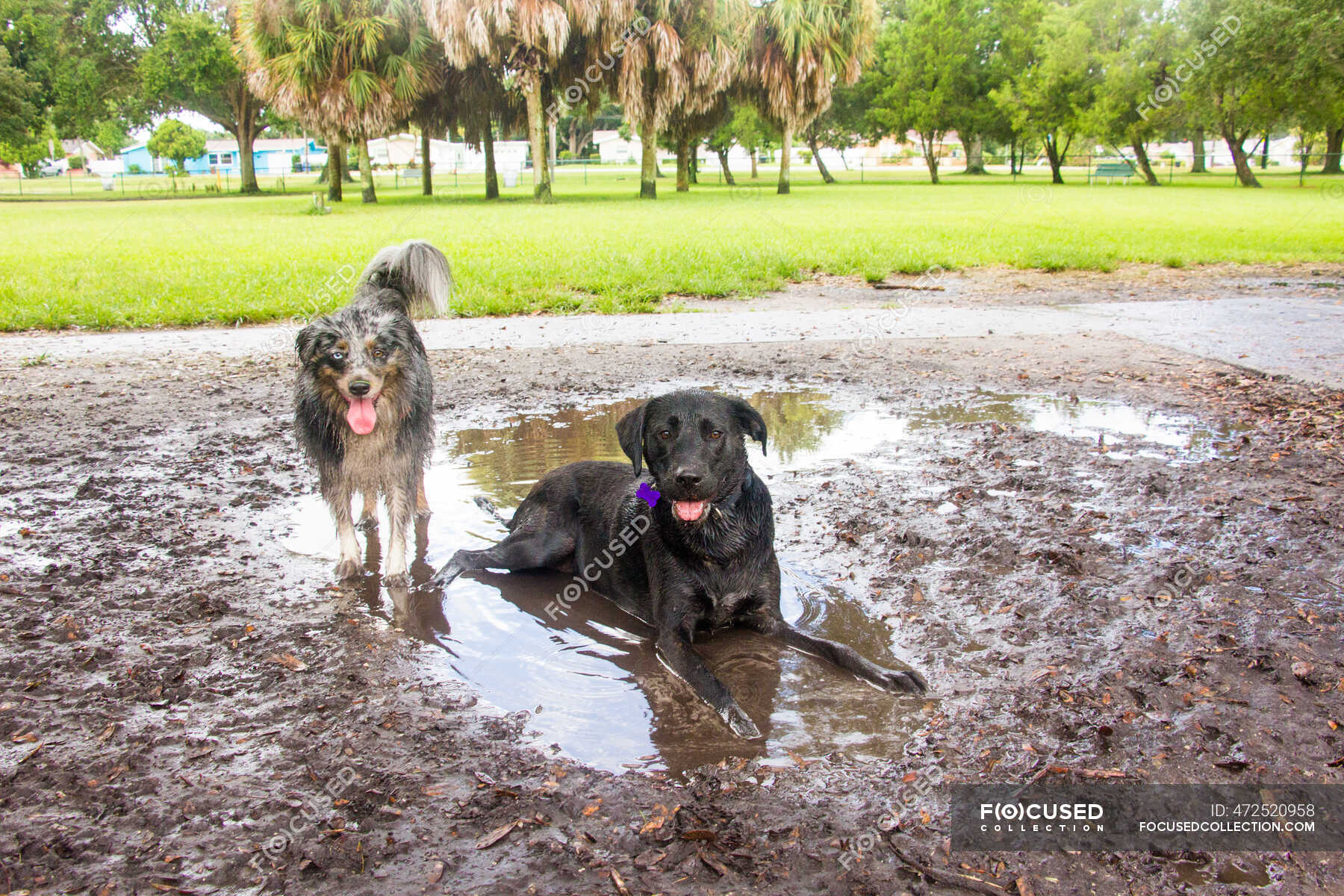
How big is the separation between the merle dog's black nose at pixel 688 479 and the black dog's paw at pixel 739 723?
2.82 ft

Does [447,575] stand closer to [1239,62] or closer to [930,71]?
[1239,62]

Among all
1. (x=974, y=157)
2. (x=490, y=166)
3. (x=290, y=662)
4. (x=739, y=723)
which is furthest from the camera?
(x=974, y=157)

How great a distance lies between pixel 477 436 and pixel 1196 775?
5229 mm

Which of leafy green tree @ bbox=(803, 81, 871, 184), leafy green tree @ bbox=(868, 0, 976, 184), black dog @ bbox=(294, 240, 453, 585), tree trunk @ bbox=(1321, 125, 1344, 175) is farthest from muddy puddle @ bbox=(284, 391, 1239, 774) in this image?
tree trunk @ bbox=(1321, 125, 1344, 175)

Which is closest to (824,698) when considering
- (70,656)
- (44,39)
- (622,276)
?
(70,656)

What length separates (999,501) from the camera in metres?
5.50

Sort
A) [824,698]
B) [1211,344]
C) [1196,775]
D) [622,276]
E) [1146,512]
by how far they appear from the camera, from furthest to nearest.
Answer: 1. [622,276]
2. [1211,344]
3. [1146,512]
4. [824,698]
5. [1196,775]

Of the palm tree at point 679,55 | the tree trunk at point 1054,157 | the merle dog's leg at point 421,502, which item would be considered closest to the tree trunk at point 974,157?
the tree trunk at point 1054,157

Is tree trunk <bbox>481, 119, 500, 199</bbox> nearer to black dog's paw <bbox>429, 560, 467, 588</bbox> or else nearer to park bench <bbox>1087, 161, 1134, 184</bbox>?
black dog's paw <bbox>429, 560, 467, 588</bbox>

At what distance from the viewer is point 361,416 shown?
456cm

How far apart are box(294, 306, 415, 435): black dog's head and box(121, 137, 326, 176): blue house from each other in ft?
294

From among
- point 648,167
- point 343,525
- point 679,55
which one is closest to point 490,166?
point 648,167

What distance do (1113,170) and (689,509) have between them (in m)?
67.8

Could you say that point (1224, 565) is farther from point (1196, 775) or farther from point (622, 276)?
point (622, 276)
